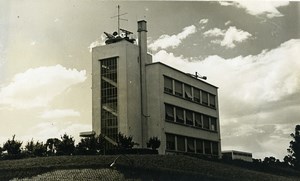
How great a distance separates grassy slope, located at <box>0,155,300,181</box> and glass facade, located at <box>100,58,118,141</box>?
13.6 metres

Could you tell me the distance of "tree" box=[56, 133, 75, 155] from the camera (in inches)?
1447

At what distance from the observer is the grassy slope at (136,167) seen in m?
27.6

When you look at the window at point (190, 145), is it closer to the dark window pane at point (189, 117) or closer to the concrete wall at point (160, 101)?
the concrete wall at point (160, 101)

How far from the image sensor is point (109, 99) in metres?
45.5

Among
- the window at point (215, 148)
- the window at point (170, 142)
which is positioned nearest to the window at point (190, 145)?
the window at point (170, 142)

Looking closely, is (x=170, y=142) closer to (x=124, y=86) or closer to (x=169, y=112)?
(x=169, y=112)

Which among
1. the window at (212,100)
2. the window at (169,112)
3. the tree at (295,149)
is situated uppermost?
the window at (212,100)

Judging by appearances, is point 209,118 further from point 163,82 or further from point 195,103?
point 163,82

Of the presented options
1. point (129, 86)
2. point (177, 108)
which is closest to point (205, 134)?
point (177, 108)

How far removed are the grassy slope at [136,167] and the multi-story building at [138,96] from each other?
13499 millimetres

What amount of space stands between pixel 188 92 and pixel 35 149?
890 inches

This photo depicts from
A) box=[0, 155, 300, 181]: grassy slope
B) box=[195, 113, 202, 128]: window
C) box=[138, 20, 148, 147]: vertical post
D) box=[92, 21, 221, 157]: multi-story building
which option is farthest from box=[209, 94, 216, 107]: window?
box=[0, 155, 300, 181]: grassy slope

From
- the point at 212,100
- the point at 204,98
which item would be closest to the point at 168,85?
the point at 204,98

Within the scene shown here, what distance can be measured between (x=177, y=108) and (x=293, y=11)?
27253 millimetres
